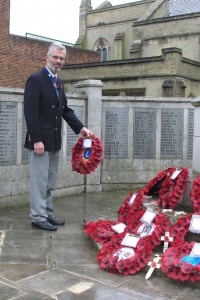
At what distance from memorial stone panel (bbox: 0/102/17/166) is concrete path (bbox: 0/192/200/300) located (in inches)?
53.2

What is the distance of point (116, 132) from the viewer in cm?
878

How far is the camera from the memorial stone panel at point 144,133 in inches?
350

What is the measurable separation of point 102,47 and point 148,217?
38042 mm

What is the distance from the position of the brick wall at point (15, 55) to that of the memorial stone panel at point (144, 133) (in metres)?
14.8

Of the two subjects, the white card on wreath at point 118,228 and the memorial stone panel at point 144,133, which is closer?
the white card on wreath at point 118,228

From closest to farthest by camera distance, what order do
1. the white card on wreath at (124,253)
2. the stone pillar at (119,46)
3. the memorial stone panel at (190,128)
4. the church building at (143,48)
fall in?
the white card on wreath at (124,253)
the memorial stone panel at (190,128)
the church building at (143,48)
the stone pillar at (119,46)

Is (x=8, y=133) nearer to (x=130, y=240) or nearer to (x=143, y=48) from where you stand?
(x=130, y=240)

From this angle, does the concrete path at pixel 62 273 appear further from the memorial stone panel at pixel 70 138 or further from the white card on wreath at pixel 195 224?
the memorial stone panel at pixel 70 138

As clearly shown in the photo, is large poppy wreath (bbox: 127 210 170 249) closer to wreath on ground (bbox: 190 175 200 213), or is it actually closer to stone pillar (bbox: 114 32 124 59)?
wreath on ground (bbox: 190 175 200 213)

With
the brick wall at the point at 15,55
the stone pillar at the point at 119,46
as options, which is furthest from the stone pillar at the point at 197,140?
the stone pillar at the point at 119,46

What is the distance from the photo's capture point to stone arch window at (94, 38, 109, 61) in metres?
40.9

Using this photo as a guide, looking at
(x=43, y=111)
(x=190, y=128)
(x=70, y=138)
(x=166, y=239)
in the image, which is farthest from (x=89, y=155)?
(x=190, y=128)

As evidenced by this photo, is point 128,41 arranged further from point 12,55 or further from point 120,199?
point 120,199

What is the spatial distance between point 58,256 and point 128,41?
36838 mm
